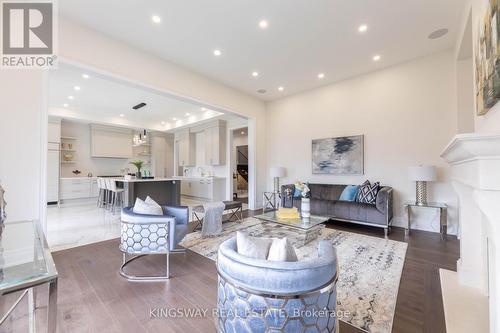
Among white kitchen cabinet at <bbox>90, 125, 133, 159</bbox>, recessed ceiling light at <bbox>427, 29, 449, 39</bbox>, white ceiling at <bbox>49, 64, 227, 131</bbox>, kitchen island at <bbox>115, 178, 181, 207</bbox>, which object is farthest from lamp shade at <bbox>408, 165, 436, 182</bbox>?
white kitchen cabinet at <bbox>90, 125, 133, 159</bbox>

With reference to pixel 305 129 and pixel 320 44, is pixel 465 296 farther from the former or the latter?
pixel 305 129

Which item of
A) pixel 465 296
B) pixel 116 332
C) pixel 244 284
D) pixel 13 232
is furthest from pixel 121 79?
pixel 465 296

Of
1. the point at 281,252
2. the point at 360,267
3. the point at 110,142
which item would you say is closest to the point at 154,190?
the point at 110,142

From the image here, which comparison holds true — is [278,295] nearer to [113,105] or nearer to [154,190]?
[154,190]

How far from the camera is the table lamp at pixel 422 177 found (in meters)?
3.71

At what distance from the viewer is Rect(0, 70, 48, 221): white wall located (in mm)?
2529

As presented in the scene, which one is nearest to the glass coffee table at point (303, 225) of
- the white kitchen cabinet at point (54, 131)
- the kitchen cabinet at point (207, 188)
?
the kitchen cabinet at point (207, 188)

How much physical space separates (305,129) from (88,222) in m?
5.66

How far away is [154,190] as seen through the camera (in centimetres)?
595

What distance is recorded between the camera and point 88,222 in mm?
4676

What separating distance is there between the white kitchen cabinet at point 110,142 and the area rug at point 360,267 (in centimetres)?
647

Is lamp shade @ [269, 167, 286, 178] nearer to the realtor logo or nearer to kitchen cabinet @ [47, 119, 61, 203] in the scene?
the realtor logo

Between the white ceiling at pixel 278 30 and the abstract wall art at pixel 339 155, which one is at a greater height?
the white ceiling at pixel 278 30

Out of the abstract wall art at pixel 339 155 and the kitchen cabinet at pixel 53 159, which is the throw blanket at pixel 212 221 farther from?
the kitchen cabinet at pixel 53 159
